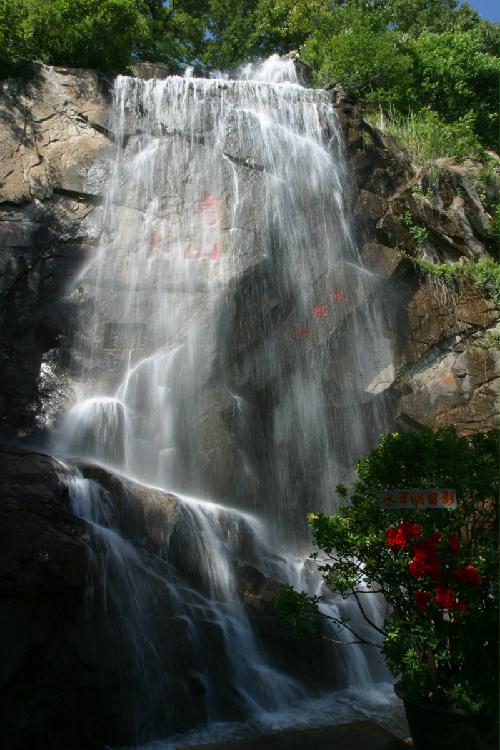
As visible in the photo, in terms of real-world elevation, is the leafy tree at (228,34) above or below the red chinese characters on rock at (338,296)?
Result: above

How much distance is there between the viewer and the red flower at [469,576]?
4.15 meters

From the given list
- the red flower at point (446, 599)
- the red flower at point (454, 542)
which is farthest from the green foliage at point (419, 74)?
the red flower at point (446, 599)

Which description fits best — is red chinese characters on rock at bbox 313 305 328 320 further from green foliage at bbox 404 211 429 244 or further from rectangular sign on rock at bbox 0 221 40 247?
rectangular sign on rock at bbox 0 221 40 247

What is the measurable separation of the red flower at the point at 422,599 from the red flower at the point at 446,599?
0.37ft

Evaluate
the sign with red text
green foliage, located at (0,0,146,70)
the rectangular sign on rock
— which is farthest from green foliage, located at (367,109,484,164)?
the sign with red text

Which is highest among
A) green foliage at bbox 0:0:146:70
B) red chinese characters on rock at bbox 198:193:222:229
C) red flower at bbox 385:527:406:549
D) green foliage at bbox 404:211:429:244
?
green foliage at bbox 0:0:146:70

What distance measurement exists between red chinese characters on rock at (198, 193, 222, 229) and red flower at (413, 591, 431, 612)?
32.5ft

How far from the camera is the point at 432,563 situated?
426 cm

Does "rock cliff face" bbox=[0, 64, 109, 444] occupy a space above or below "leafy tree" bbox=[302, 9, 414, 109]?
below

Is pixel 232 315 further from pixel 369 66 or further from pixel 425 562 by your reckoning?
pixel 425 562

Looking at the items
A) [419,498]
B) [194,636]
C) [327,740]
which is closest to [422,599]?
[419,498]

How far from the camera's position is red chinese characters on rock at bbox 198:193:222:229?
1302 centimetres

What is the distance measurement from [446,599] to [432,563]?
9.3 inches

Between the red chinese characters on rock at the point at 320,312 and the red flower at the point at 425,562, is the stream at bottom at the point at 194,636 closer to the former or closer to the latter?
the red flower at the point at 425,562
